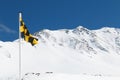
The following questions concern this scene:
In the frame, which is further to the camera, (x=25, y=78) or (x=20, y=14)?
(x=25, y=78)

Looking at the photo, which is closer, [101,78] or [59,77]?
[59,77]

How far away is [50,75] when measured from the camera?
82688 millimetres

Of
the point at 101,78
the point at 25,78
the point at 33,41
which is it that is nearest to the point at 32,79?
the point at 25,78

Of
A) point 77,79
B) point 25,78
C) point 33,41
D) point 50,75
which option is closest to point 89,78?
point 77,79

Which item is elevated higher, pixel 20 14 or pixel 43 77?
pixel 43 77

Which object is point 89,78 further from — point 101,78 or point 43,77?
point 43,77

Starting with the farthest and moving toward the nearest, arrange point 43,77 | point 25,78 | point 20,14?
1. point 25,78
2. point 43,77
3. point 20,14

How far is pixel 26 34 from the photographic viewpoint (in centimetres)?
3134

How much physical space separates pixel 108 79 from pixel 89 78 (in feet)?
14.9

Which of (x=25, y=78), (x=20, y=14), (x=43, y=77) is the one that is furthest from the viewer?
(x=25, y=78)

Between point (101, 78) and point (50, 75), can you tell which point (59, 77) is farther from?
point (101, 78)

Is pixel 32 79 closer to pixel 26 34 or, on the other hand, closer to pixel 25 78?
pixel 25 78

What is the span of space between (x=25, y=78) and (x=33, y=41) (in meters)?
56.9

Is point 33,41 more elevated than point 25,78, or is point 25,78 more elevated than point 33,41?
point 25,78
